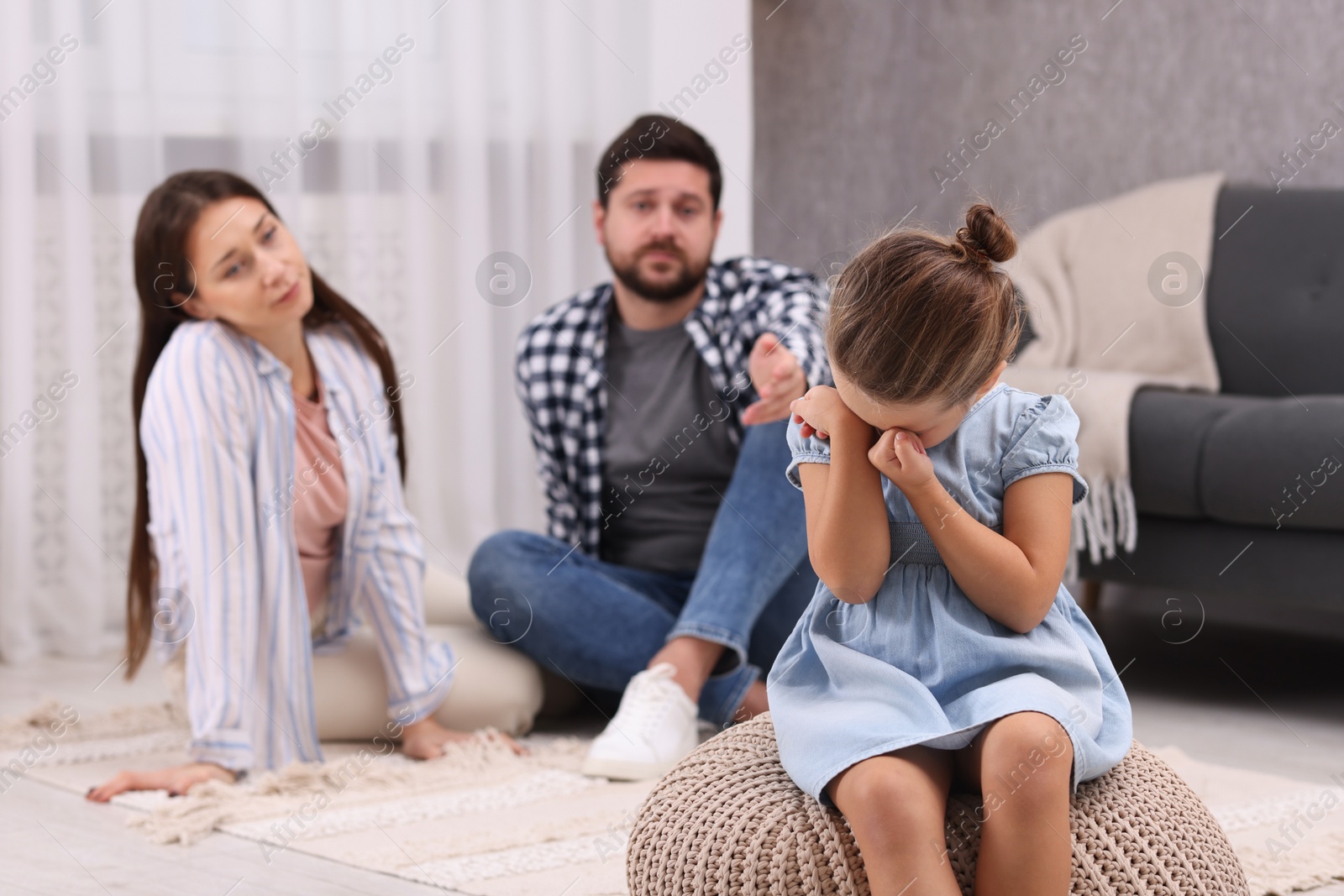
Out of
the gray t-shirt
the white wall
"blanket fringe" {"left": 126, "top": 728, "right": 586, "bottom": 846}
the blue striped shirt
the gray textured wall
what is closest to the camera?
"blanket fringe" {"left": 126, "top": 728, "right": 586, "bottom": 846}

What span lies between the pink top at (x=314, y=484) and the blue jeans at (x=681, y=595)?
0.22 metres

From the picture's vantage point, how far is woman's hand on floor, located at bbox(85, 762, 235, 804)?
1.43 meters

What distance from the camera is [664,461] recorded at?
6.00ft

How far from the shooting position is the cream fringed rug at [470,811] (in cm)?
121

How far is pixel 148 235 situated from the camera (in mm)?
1543

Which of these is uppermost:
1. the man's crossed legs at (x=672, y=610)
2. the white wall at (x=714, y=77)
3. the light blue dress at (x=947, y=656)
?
the white wall at (x=714, y=77)

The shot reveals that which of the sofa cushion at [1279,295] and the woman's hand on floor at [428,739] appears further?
the sofa cushion at [1279,295]

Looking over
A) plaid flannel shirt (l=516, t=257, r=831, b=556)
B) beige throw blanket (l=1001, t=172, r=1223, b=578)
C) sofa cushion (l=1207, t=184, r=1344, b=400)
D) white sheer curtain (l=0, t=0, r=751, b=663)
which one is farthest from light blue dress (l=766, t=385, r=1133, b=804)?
white sheer curtain (l=0, t=0, r=751, b=663)

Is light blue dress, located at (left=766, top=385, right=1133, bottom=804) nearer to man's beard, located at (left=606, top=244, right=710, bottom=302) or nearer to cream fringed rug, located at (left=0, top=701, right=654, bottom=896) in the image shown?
cream fringed rug, located at (left=0, top=701, right=654, bottom=896)

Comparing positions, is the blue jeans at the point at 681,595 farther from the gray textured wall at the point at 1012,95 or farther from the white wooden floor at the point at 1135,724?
the gray textured wall at the point at 1012,95

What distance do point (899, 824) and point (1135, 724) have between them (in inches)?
40.8

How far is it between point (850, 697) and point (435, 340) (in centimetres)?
184

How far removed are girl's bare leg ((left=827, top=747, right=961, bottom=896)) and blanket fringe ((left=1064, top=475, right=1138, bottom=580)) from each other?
1.08 metres

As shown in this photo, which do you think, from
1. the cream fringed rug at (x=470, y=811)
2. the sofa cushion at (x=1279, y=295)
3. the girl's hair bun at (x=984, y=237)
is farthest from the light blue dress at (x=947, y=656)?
the sofa cushion at (x=1279, y=295)
